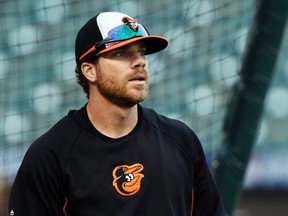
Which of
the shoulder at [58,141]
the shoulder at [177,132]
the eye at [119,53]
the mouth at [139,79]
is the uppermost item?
the eye at [119,53]

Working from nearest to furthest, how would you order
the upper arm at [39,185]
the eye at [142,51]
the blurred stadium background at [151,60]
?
the upper arm at [39,185] → the eye at [142,51] → the blurred stadium background at [151,60]

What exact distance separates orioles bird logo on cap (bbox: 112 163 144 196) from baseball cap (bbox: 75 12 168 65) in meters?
0.37

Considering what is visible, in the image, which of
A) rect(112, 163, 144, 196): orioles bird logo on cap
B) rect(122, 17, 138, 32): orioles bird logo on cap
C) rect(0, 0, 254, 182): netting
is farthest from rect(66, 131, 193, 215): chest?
rect(0, 0, 254, 182): netting

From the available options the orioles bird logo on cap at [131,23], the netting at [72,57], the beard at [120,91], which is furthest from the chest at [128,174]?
the netting at [72,57]

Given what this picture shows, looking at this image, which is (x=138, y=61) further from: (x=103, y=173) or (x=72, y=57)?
(x=72, y=57)

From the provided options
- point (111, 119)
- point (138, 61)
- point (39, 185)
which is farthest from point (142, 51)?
point (39, 185)

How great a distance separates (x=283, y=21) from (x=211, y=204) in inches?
35.9

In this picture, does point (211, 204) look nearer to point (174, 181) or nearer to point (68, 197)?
point (174, 181)

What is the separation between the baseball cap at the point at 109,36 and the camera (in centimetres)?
253

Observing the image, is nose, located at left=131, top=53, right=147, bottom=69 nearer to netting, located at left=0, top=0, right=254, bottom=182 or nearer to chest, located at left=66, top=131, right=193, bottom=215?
chest, located at left=66, top=131, right=193, bottom=215

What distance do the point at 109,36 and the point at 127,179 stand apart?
0.45 m

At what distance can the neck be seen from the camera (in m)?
2.60

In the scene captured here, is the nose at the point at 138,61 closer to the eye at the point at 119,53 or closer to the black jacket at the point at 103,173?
the eye at the point at 119,53

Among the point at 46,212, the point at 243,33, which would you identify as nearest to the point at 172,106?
the point at 243,33
